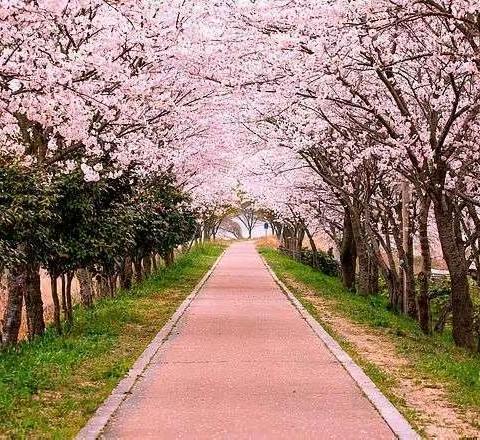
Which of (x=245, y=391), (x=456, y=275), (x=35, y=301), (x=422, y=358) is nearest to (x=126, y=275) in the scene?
(x=35, y=301)

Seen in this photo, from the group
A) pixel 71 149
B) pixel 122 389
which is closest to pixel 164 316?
pixel 71 149

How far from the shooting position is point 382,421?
7.45 m

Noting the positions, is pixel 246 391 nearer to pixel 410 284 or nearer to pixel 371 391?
pixel 371 391

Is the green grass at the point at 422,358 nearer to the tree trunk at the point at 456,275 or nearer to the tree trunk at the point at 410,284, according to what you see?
the tree trunk at the point at 456,275

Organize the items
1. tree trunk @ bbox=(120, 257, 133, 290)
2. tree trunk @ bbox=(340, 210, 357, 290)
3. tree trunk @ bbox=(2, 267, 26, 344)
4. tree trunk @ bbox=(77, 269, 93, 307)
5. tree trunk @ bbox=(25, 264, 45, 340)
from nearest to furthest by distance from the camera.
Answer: tree trunk @ bbox=(2, 267, 26, 344) < tree trunk @ bbox=(25, 264, 45, 340) < tree trunk @ bbox=(77, 269, 93, 307) < tree trunk @ bbox=(120, 257, 133, 290) < tree trunk @ bbox=(340, 210, 357, 290)

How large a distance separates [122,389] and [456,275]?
26.7 feet

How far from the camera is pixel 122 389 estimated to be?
8875 mm

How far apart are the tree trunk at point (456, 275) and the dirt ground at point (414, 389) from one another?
1.80 metres

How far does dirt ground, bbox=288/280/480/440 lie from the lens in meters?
7.37

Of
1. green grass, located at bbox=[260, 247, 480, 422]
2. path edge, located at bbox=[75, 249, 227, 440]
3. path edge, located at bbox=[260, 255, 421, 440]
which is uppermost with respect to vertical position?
path edge, located at bbox=[75, 249, 227, 440]

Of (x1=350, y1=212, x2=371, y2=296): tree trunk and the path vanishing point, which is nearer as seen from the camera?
the path vanishing point

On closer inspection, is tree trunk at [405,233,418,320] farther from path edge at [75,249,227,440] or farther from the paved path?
path edge at [75,249,227,440]

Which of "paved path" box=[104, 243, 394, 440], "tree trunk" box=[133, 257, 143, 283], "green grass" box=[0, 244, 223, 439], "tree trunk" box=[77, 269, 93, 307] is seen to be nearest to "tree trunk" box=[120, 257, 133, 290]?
"tree trunk" box=[133, 257, 143, 283]

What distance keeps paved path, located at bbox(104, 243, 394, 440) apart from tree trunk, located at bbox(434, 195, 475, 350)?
2.89 metres
